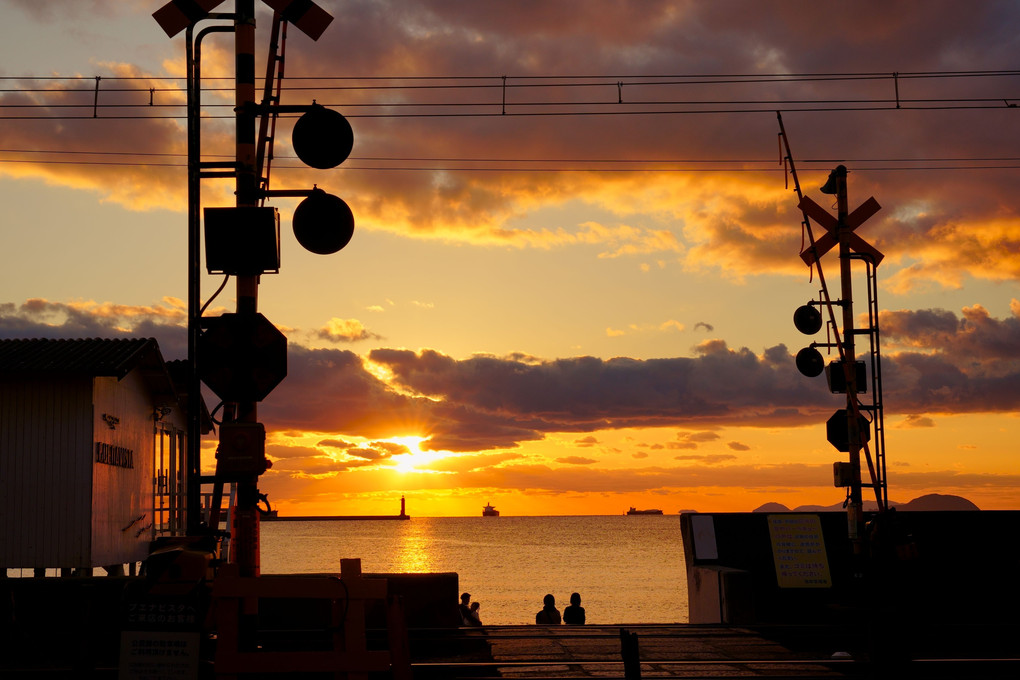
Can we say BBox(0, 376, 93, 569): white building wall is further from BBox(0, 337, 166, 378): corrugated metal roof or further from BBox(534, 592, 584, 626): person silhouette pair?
BBox(534, 592, 584, 626): person silhouette pair

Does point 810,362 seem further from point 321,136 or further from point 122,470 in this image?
point 122,470

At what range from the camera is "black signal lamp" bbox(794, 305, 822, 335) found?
781 inches

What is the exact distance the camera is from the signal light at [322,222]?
980 centimetres

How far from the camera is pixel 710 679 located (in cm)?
1185

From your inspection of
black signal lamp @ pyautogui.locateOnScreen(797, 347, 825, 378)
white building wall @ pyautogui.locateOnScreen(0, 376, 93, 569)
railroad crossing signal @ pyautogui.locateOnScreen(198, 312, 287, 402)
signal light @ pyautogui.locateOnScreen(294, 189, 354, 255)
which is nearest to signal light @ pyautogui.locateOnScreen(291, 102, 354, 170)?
signal light @ pyautogui.locateOnScreen(294, 189, 354, 255)

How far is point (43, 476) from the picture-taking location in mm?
26156

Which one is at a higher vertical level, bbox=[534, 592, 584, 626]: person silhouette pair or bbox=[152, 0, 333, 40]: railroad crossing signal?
bbox=[152, 0, 333, 40]: railroad crossing signal

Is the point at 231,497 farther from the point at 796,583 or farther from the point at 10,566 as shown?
the point at 10,566

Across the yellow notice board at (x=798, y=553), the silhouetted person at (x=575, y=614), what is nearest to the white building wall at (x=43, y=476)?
the silhouetted person at (x=575, y=614)

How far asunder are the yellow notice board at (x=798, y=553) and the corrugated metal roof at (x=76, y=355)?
1649cm

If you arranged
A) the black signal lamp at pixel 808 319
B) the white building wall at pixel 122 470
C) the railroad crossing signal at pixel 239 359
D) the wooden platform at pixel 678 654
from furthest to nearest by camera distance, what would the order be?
the white building wall at pixel 122 470 < the black signal lamp at pixel 808 319 < the wooden platform at pixel 678 654 < the railroad crossing signal at pixel 239 359

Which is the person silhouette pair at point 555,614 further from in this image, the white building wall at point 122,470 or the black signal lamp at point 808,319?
the white building wall at point 122,470

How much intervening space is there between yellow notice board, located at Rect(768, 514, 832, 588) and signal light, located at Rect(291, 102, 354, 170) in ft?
39.0

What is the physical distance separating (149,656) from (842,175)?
1600cm
